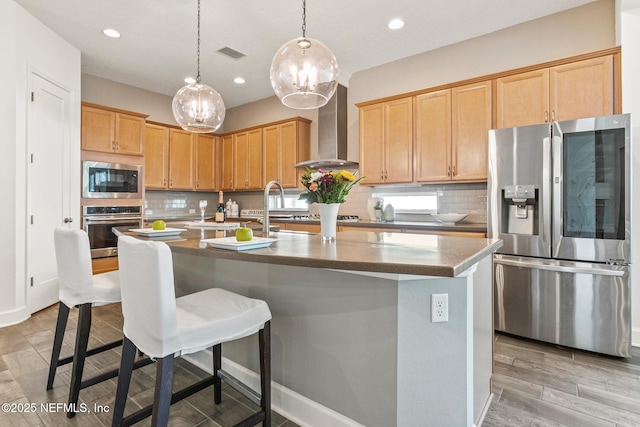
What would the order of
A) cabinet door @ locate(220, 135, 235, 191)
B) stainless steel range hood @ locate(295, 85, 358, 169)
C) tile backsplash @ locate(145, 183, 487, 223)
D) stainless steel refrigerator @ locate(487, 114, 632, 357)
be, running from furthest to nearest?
cabinet door @ locate(220, 135, 235, 191) → stainless steel range hood @ locate(295, 85, 358, 169) → tile backsplash @ locate(145, 183, 487, 223) → stainless steel refrigerator @ locate(487, 114, 632, 357)

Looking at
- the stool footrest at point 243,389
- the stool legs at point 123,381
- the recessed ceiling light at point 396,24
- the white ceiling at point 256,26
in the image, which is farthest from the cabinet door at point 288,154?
the stool legs at point 123,381

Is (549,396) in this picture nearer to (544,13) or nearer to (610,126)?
(610,126)

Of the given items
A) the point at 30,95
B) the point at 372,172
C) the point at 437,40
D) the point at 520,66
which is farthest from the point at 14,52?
the point at 520,66

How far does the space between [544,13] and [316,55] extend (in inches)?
107

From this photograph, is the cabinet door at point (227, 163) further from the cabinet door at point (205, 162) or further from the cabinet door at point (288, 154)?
the cabinet door at point (288, 154)

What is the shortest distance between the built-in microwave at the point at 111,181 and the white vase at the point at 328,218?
12.3 feet

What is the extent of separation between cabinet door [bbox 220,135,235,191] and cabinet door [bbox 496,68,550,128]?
14.2 feet

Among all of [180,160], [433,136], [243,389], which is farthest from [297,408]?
[180,160]

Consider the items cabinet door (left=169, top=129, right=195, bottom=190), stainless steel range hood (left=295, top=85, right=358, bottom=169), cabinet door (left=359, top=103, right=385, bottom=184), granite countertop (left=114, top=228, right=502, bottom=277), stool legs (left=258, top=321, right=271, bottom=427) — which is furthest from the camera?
cabinet door (left=169, top=129, right=195, bottom=190)

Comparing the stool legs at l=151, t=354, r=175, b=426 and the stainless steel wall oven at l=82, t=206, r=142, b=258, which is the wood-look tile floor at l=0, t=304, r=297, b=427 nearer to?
the stool legs at l=151, t=354, r=175, b=426

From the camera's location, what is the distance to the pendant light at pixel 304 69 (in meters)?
2.02

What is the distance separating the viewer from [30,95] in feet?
10.9

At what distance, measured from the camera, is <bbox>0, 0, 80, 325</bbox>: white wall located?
3059 mm

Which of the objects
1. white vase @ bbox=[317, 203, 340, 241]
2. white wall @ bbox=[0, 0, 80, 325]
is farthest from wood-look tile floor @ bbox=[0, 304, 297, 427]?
white vase @ bbox=[317, 203, 340, 241]
